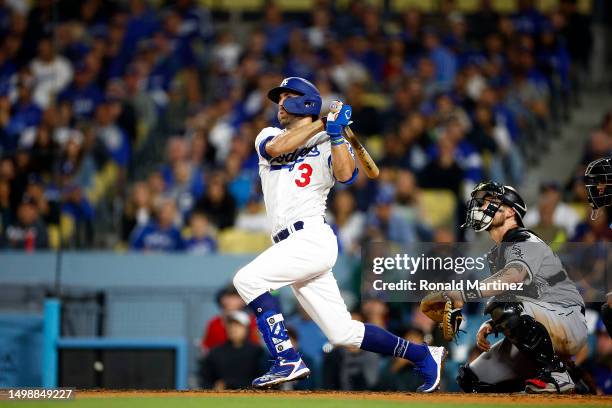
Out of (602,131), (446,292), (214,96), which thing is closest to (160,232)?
(214,96)

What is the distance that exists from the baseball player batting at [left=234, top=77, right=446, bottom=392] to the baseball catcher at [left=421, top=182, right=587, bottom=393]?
1.29 feet

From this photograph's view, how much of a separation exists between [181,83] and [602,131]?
5649mm

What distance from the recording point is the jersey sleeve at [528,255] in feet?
22.0

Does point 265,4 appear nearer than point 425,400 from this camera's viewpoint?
No

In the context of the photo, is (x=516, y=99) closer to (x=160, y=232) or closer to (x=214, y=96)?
(x=214, y=96)

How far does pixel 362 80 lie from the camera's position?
15008mm

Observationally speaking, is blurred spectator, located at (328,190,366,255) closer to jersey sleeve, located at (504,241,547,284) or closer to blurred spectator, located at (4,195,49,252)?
blurred spectator, located at (4,195,49,252)

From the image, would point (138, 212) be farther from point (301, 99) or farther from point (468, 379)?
point (468, 379)

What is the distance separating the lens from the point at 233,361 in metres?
9.75

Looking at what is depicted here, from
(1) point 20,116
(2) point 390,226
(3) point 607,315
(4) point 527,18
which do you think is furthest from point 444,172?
(3) point 607,315

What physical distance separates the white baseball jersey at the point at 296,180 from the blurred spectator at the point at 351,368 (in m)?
3.23

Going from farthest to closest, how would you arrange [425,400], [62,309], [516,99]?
[516,99], [62,309], [425,400]

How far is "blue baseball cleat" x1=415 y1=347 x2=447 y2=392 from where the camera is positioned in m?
7.06

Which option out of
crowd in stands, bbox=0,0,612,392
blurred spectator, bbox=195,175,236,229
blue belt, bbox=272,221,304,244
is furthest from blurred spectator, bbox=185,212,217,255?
blue belt, bbox=272,221,304,244
